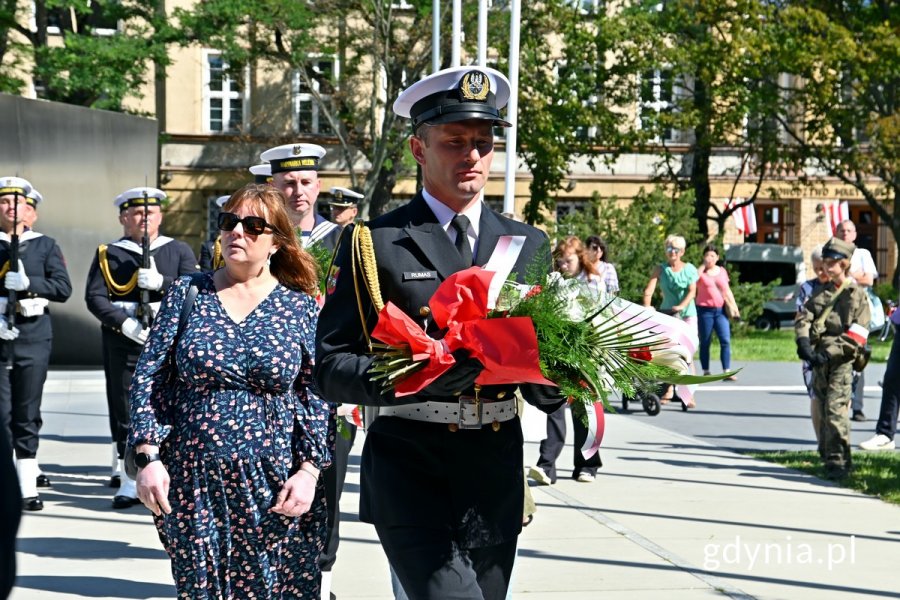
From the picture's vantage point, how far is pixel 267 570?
4539 millimetres

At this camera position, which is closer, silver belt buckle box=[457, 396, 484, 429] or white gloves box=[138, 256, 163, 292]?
silver belt buckle box=[457, 396, 484, 429]

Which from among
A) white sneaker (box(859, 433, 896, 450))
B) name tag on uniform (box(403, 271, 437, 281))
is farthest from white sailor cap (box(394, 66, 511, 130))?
white sneaker (box(859, 433, 896, 450))

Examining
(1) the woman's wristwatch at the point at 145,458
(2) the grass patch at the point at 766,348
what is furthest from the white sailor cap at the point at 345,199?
(2) the grass patch at the point at 766,348

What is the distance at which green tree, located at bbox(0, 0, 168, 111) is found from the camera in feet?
90.2

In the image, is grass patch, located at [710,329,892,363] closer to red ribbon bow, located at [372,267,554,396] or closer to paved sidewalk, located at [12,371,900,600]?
paved sidewalk, located at [12,371,900,600]

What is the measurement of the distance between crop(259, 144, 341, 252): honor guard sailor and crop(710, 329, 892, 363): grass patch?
1540cm

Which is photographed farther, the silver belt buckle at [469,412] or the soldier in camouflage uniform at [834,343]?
the soldier in camouflage uniform at [834,343]

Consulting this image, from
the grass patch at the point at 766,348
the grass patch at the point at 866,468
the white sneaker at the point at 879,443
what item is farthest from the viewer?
the grass patch at the point at 766,348

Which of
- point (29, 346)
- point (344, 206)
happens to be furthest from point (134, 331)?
point (344, 206)

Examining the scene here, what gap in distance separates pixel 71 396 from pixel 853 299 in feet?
Answer: 30.7

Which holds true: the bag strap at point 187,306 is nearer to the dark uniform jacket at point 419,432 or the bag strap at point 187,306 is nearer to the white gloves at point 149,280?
the dark uniform jacket at point 419,432

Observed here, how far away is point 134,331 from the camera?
354 inches

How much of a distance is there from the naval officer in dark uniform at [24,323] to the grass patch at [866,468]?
561 cm

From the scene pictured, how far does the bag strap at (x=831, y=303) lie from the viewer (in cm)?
1024
